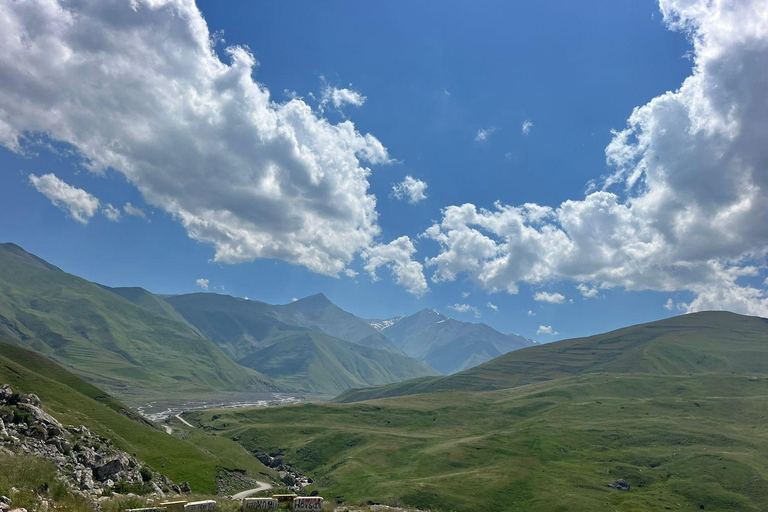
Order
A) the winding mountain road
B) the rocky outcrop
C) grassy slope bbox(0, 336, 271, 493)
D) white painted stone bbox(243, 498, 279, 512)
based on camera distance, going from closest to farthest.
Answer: white painted stone bbox(243, 498, 279, 512) → grassy slope bbox(0, 336, 271, 493) → the winding mountain road → the rocky outcrop

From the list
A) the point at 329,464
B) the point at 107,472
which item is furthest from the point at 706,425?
the point at 107,472

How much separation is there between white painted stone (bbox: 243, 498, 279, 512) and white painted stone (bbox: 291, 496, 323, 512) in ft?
8.43

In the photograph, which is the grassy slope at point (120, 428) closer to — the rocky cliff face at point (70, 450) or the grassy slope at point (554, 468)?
the rocky cliff face at point (70, 450)

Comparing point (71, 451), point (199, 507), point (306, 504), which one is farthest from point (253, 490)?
point (199, 507)

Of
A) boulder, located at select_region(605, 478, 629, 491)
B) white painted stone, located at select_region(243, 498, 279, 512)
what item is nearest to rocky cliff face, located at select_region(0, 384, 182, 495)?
white painted stone, located at select_region(243, 498, 279, 512)

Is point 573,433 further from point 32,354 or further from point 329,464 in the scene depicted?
point 32,354

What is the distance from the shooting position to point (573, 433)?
197 m

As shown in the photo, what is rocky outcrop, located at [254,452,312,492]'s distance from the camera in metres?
149

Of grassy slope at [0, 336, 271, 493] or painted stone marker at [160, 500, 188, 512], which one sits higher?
painted stone marker at [160, 500, 188, 512]

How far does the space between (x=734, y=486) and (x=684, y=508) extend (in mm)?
25093

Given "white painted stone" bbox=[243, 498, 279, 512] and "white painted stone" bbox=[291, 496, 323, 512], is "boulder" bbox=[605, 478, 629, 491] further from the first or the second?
"white painted stone" bbox=[243, 498, 279, 512]

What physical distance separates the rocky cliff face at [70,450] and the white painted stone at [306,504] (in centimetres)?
3160

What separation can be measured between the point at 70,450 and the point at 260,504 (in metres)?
48.4

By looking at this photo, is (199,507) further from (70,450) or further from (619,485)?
(619,485)
